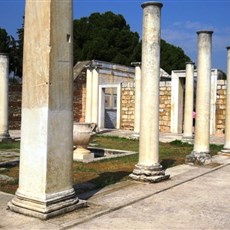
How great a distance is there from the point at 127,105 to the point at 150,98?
715 inches

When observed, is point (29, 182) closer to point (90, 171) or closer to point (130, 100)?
point (90, 171)

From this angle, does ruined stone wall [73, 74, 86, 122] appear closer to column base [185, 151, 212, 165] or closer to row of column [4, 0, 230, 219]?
column base [185, 151, 212, 165]

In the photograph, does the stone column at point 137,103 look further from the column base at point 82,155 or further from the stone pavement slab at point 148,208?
the stone pavement slab at point 148,208

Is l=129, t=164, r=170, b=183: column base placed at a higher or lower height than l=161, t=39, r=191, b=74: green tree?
lower

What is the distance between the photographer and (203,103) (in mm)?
10281

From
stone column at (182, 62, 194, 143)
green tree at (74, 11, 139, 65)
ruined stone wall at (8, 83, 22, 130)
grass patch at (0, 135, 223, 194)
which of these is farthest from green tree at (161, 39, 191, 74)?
grass patch at (0, 135, 223, 194)

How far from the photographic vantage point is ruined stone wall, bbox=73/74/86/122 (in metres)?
26.9

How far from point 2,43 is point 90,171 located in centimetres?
3109

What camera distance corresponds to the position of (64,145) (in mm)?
5141

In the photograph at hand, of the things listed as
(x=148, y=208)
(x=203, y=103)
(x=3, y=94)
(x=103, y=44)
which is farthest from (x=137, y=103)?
(x=103, y=44)

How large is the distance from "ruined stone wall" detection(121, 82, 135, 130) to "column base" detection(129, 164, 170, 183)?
1767 centimetres

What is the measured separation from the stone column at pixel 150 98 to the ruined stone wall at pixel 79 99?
63.2 feet

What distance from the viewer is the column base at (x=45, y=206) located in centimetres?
478

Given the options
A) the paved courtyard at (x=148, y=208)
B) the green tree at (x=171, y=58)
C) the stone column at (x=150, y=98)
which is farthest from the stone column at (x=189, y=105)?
the green tree at (x=171, y=58)
